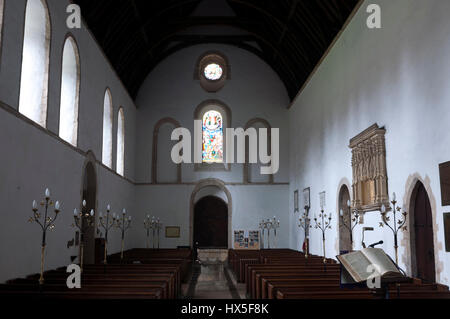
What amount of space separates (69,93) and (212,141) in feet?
32.2

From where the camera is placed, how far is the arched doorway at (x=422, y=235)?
26.7 ft

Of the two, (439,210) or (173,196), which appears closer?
(439,210)

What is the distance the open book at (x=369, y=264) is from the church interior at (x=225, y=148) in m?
0.03

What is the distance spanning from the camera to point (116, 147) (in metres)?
16.8

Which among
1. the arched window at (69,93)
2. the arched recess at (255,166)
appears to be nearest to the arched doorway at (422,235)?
the arched window at (69,93)

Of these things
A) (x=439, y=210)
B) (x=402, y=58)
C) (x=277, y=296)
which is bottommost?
(x=277, y=296)

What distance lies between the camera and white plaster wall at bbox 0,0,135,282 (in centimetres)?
801

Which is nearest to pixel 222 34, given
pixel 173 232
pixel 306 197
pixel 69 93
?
pixel 306 197

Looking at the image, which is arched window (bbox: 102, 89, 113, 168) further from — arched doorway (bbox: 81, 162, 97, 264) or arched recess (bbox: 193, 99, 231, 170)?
arched recess (bbox: 193, 99, 231, 170)

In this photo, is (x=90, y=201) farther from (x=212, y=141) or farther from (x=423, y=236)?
(x=423, y=236)

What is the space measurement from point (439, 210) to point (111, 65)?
11955mm

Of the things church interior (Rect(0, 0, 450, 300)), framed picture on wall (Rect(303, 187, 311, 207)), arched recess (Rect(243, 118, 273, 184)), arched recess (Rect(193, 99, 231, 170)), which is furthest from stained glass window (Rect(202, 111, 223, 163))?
framed picture on wall (Rect(303, 187, 311, 207))

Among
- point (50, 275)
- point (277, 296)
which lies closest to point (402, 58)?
point (277, 296)
